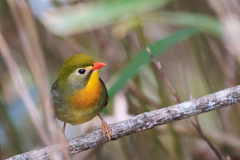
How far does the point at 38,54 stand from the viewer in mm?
1437

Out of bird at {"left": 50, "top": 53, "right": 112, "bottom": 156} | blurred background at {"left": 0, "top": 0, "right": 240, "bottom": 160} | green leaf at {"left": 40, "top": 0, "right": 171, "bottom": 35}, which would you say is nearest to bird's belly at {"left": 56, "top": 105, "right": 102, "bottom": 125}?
bird at {"left": 50, "top": 53, "right": 112, "bottom": 156}

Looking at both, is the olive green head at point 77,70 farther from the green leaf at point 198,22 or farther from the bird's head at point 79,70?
the green leaf at point 198,22

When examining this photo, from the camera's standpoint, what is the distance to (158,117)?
74.8 inches

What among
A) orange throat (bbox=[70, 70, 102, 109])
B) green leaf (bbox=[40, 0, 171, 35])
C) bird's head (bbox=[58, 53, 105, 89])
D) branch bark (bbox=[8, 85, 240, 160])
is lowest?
branch bark (bbox=[8, 85, 240, 160])

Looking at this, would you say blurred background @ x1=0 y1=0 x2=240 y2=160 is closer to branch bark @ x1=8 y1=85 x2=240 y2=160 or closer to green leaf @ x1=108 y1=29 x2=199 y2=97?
green leaf @ x1=108 y1=29 x2=199 y2=97

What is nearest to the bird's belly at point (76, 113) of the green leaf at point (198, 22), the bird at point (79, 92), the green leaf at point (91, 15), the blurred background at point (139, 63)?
the bird at point (79, 92)

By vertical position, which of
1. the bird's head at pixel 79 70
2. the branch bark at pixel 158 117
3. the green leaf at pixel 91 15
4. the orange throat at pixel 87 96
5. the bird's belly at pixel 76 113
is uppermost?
the green leaf at pixel 91 15

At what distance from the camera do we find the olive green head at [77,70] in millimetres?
2145

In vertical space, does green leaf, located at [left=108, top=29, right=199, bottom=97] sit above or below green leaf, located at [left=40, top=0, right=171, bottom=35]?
below

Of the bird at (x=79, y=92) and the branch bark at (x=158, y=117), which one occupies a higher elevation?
the bird at (x=79, y=92)

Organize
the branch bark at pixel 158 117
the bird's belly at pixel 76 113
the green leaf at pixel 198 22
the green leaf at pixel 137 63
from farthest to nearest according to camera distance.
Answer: the green leaf at pixel 137 63 → the bird's belly at pixel 76 113 → the green leaf at pixel 198 22 → the branch bark at pixel 158 117

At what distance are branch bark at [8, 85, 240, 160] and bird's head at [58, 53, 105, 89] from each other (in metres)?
0.47

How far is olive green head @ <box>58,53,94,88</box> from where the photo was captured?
2145mm

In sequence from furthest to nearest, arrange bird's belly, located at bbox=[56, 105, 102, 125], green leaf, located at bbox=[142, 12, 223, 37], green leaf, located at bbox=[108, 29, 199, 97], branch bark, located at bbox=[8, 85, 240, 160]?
green leaf, located at bbox=[108, 29, 199, 97] → bird's belly, located at bbox=[56, 105, 102, 125] → green leaf, located at bbox=[142, 12, 223, 37] → branch bark, located at bbox=[8, 85, 240, 160]
